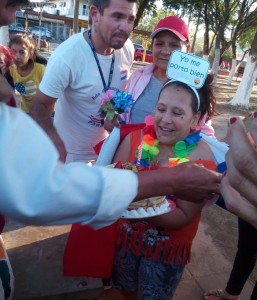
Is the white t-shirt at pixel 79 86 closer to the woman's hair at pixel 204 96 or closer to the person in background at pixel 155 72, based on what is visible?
the person in background at pixel 155 72

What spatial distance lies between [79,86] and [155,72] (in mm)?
641

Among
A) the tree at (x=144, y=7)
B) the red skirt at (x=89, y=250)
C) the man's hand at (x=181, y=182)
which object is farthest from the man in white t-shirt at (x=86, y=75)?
the tree at (x=144, y=7)

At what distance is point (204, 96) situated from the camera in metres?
2.05

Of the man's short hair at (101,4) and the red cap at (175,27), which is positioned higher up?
the man's short hair at (101,4)

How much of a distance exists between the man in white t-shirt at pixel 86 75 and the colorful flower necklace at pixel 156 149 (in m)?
0.60

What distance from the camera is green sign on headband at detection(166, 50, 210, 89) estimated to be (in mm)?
1943

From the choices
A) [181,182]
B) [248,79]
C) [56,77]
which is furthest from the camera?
[248,79]

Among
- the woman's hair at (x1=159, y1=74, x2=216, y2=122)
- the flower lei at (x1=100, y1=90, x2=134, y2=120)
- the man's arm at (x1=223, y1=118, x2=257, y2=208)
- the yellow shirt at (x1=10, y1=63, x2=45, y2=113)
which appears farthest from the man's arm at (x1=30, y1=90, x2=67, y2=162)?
the yellow shirt at (x1=10, y1=63, x2=45, y2=113)

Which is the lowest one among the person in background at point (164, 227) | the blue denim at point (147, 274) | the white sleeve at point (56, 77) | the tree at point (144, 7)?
the blue denim at point (147, 274)

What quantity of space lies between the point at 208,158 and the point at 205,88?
485 millimetres

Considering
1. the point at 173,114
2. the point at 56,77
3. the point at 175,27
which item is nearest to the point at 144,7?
the point at 175,27

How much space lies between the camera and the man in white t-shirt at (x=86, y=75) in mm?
2320

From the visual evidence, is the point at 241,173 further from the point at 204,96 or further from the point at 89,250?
the point at 89,250

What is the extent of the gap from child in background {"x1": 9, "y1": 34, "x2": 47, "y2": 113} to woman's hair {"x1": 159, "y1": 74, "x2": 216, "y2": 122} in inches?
110
